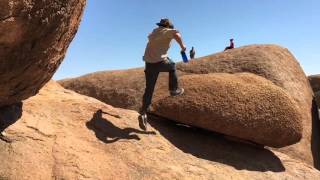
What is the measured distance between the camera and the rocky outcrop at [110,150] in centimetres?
769

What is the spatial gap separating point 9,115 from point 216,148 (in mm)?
4691

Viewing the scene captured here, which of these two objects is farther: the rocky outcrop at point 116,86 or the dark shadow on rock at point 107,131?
the rocky outcrop at point 116,86

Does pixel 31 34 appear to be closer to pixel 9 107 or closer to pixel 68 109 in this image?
pixel 9 107

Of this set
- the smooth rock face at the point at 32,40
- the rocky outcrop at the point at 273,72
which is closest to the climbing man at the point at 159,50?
the rocky outcrop at the point at 273,72

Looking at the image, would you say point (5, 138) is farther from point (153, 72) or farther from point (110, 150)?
point (153, 72)

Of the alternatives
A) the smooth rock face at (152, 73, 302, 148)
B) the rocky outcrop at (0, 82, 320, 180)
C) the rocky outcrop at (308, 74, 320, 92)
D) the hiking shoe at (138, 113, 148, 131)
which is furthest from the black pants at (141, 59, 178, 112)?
the rocky outcrop at (308, 74, 320, 92)

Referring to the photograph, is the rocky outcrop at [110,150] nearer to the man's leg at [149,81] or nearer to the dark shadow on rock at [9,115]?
the dark shadow on rock at [9,115]

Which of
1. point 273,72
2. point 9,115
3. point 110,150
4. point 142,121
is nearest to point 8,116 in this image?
point 9,115

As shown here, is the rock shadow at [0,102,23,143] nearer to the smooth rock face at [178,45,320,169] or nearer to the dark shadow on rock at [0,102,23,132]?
the dark shadow on rock at [0,102,23,132]

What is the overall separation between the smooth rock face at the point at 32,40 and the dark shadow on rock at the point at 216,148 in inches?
149

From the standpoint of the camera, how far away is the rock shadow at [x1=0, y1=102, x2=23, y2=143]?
25.6ft

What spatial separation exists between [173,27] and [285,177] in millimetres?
4075

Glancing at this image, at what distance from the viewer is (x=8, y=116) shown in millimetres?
8016

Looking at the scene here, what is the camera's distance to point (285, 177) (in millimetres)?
10242
